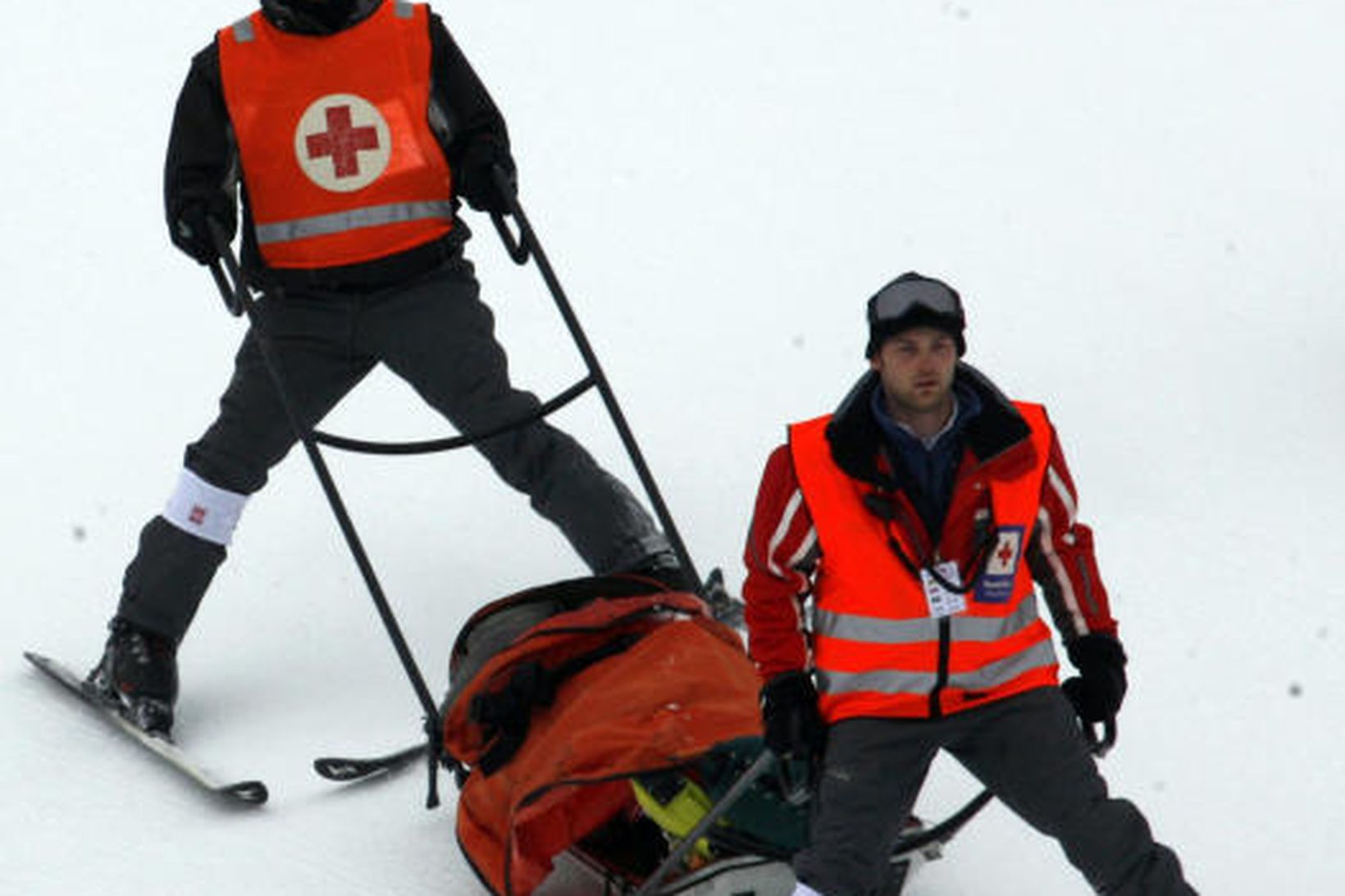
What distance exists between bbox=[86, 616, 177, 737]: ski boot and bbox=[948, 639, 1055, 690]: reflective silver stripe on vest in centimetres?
215

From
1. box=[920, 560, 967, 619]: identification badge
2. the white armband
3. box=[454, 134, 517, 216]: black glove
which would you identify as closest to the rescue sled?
box=[920, 560, 967, 619]: identification badge

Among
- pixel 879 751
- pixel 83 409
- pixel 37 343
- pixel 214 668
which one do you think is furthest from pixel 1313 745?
pixel 37 343

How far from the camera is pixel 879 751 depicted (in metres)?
3.85

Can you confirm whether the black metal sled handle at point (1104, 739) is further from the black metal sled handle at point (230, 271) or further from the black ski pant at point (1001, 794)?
the black metal sled handle at point (230, 271)

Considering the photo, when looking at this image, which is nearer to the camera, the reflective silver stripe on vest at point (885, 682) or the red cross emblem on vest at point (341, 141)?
the reflective silver stripe on vest at point (885, 682)

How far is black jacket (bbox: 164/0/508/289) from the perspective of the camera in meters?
5.11

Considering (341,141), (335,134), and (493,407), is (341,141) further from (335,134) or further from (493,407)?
(493,407)

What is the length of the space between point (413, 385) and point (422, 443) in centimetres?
41

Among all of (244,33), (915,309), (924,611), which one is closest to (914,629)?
(924,611)

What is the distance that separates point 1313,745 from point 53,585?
3160mm

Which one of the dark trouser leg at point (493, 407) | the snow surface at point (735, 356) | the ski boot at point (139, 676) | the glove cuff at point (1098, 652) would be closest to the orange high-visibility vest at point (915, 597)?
the glove cuff at point (1098, 652)

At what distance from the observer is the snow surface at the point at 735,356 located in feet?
16.1

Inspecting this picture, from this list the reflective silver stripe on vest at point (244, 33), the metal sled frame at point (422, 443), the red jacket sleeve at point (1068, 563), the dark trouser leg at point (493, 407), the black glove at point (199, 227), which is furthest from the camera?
the dark trouser leg at point (493, 407)

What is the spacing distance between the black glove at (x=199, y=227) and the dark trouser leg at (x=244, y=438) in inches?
9.5
